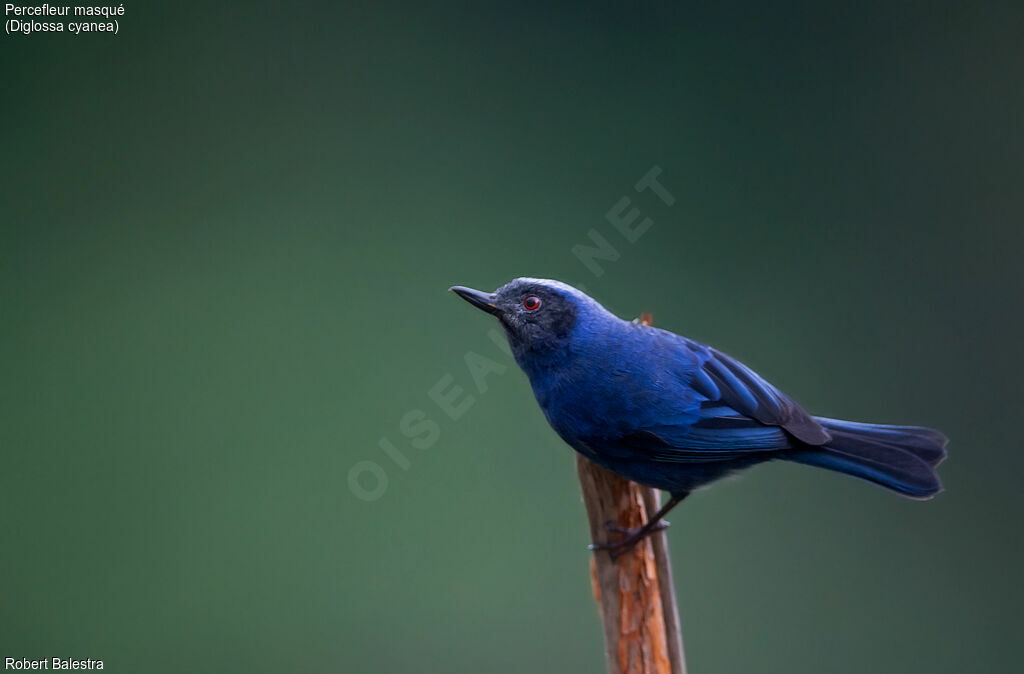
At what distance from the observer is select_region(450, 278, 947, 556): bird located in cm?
269

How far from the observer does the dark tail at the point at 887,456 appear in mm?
2734

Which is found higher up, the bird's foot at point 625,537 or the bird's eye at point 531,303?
the bird's eye at point 531,303

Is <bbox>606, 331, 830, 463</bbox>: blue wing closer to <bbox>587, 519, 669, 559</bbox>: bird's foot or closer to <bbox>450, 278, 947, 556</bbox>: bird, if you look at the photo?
<bbox>450, 278, 947, 556</bbox>: bird

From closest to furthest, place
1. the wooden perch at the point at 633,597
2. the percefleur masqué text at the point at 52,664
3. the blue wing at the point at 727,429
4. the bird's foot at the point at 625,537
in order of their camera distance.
A: the wooden perch at the point at 633,597, the bird's foot at the point at 625,537, the blue wing at the point at 727,429, the percefleur masqué text at the point at 52,664

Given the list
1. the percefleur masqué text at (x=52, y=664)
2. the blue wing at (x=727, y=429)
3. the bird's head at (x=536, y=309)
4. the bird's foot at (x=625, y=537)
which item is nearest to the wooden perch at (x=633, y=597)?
the bird's foot at (x=625, y=537)

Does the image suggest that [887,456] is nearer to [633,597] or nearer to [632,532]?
[632,532]

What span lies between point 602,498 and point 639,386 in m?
0.35

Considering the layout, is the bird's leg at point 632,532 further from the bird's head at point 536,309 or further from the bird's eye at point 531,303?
the bird's eye at point 531,303

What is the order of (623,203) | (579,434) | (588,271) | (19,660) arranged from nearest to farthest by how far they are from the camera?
(579,434), (19,660), (588,271), (623,203)

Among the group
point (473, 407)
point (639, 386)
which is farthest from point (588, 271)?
point (639, 386)

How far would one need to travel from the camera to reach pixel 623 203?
494 centimetres

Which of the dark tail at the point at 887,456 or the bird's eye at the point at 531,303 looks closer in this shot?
the dark tail at the point at 887,456

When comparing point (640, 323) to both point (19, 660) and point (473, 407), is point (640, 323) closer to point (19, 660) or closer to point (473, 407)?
point (473, 407)

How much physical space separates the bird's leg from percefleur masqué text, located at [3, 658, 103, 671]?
295 centimetres
